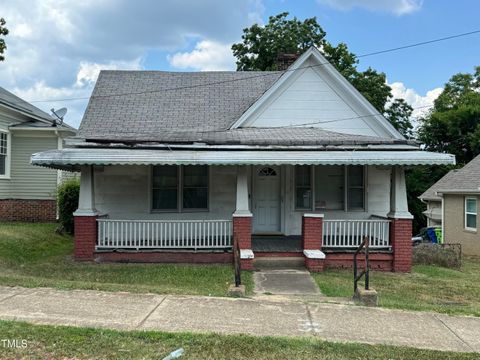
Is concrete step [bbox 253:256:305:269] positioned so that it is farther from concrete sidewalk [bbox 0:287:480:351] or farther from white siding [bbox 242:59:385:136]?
white siding [bbox 242:59:385:136]

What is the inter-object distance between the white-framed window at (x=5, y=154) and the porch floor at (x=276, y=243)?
1018cm

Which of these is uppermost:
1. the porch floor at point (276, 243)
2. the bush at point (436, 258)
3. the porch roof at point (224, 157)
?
the porch roof at point (224, 157)

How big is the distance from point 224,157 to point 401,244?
15.7 feet

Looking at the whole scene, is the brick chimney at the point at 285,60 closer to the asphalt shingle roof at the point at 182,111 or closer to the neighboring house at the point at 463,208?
the asphalt shingle roof at the point at 182,111

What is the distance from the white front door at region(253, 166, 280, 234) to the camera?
13070 mm

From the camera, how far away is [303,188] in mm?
13117

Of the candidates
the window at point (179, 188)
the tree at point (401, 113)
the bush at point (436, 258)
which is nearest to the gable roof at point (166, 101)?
the window at point (179, 188)

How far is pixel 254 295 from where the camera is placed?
7746 millimetres

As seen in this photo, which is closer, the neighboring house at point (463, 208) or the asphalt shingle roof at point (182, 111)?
the asphalt shingle roof at point (182, 111)

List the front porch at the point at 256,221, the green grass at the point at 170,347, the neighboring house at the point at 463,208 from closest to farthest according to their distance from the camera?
1. the green grass at the point at 170,347
2. the front porch at the point at 256,221
3. the neighboring house at the point at 463,208

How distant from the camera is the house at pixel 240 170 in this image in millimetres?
→ 10672

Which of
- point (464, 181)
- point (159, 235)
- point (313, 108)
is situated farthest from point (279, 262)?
point (464, 181)

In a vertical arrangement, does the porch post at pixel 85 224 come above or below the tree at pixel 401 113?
below

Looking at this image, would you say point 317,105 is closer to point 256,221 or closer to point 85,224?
point 256,221
